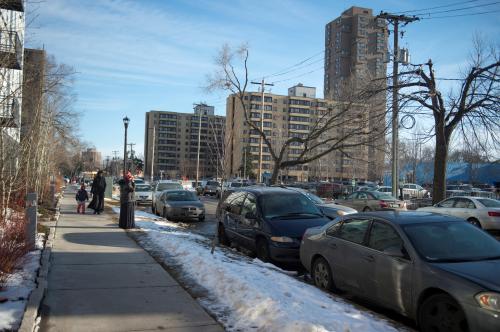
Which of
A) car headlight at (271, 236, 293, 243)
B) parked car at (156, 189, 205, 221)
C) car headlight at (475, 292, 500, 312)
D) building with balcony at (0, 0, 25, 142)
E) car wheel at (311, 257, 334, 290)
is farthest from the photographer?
parked car at (156, 189, 205, 221)

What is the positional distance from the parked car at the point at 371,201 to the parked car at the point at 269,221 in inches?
508

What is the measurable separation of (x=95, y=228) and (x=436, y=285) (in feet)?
37.1

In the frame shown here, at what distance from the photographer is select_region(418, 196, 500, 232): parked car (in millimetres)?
17859

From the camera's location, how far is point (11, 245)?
744 centimetres

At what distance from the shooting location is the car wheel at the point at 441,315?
5086mm

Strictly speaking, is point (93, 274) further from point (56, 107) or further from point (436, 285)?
point (56, 107)

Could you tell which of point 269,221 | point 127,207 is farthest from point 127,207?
point 269,221

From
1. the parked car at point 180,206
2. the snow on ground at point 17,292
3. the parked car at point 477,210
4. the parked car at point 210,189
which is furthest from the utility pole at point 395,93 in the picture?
the parked car at point 210,189

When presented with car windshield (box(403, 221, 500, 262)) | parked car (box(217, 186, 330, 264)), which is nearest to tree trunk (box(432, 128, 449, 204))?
parked car (box(217, 186, 330, 264))

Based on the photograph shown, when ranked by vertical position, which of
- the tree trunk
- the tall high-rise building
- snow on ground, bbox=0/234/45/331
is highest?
the tall high-rise building

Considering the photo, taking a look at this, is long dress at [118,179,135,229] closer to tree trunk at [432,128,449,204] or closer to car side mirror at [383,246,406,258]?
car side mirror at [383,246,406,258]

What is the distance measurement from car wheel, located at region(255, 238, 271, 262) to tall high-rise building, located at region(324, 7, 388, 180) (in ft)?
41.9

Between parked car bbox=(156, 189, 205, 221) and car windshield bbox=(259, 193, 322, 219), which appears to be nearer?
car windshield bbox=(259, 193, 322, 219)

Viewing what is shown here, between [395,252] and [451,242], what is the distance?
733 millimetres
